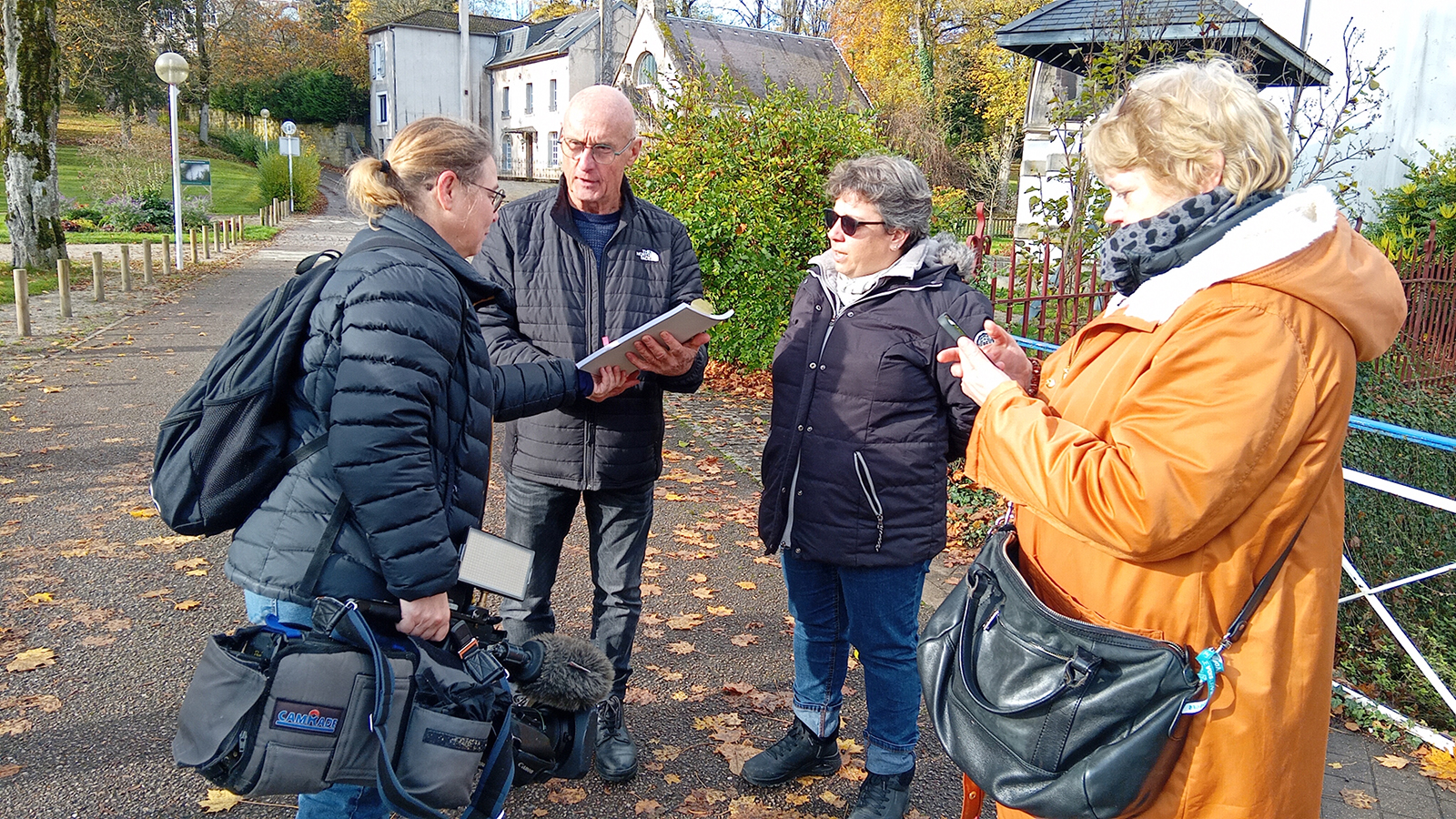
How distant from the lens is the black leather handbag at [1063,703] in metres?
1.71

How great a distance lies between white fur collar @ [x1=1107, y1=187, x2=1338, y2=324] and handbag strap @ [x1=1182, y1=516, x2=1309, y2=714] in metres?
0.46

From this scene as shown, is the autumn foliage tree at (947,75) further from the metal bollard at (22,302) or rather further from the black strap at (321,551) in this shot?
the black strap at (321,551)

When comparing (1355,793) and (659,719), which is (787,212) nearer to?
(659,719)

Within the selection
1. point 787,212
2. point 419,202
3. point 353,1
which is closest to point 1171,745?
point 419,202

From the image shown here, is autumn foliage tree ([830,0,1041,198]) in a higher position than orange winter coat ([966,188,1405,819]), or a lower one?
higher

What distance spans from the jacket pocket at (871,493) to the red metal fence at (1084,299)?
276 cm

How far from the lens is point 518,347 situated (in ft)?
10.7

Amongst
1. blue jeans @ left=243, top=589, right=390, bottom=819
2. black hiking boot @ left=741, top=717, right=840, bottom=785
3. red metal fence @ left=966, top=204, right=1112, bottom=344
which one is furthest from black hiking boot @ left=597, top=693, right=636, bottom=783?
red metal fence @ left=966, top=204, right=1112, bottom=344

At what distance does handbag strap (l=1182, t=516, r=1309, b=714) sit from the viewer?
172cm

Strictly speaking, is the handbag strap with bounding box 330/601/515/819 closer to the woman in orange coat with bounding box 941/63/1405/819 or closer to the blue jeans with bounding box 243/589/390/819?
the blue jeans with bounding box 243/589/390/819

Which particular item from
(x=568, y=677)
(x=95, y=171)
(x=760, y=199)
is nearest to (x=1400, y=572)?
(x=568, y=677)

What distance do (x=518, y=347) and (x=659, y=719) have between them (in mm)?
1562

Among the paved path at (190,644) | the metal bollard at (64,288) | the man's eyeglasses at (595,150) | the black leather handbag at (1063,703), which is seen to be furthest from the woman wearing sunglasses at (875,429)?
the metal bollard at (64,288)

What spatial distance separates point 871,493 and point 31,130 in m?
19.3
